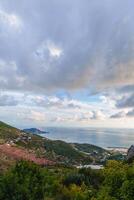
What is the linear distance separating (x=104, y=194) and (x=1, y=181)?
19.0 metres

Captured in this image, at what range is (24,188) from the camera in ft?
139

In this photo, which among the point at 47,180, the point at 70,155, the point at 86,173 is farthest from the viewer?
the point at 70,155

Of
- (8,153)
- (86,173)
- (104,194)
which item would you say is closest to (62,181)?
(86,173)

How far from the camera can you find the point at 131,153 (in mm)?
58812

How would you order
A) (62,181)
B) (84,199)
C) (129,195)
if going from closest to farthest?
(129,195) → (84,199) → (62,181)

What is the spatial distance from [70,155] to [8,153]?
316 feet

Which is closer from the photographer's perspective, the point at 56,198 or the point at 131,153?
the point at 56,198

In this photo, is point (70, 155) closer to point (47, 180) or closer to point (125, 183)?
point (47, 180)

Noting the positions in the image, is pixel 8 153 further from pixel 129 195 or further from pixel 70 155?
pixel 70 155

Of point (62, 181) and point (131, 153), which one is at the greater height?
point (131, 153)

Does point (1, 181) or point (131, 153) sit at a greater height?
point (131, 153)

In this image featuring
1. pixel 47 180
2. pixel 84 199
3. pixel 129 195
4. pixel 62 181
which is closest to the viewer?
pixel 129 195

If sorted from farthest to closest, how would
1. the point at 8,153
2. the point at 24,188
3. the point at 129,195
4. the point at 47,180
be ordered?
the point at 8,153 < the point at 47,180 < the point at 24,188 < the point at 129,195

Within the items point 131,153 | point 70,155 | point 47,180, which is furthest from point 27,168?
point 70,155
